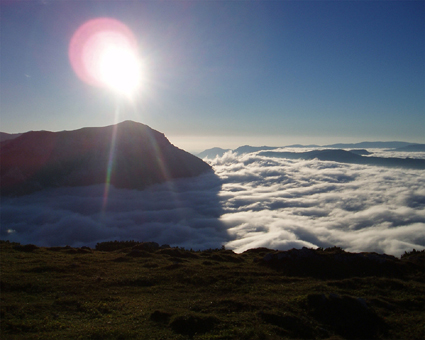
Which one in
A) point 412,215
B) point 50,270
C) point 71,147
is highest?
point 71,147

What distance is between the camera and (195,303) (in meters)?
17.2

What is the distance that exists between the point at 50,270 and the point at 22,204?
371 feet

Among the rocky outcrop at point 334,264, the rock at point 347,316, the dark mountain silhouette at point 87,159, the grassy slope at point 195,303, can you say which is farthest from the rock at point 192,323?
the dark mountain silhouette at point 87,159

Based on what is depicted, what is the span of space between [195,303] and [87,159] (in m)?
138

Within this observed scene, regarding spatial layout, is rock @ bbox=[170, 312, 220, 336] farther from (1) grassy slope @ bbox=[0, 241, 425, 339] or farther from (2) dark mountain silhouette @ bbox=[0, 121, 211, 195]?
(2) dark mountain silhouette @ bbox=[0, 121, 211, 195]

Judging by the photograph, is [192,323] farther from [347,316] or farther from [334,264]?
[334,264]

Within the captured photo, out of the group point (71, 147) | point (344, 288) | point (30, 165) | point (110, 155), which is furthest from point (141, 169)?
point (344, 288)

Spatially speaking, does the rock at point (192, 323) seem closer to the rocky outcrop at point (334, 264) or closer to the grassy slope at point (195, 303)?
the grassy slope at point (195, 303)

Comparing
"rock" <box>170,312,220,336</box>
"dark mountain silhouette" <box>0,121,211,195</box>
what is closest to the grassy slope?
"rock" <box>170,312,220,336</box>

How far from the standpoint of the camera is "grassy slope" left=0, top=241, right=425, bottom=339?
1298cm

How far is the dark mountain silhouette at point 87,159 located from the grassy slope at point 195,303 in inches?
4551

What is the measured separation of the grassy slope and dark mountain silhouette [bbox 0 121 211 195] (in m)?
116

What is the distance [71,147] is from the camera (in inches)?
5281

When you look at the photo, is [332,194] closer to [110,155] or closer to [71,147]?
[110,155]
